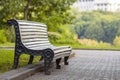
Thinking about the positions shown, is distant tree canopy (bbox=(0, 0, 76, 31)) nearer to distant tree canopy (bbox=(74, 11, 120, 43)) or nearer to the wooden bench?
the wooden bench

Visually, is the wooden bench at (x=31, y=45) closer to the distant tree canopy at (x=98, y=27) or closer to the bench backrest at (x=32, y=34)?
the bench backrest at (x=32, y=34)

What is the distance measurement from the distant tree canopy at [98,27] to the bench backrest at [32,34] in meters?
42.5

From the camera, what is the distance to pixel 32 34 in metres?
8.89

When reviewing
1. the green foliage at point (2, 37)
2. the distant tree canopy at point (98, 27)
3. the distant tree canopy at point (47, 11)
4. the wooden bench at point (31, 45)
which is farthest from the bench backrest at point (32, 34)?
the distant tree canopy at point (98, 27)

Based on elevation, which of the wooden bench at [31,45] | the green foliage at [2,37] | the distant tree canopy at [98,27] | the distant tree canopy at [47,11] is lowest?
the distant tree canopy at [98,27]

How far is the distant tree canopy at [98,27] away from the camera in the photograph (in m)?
54.2

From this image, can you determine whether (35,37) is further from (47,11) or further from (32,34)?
(47,11)

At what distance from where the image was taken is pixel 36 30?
30.1 feet

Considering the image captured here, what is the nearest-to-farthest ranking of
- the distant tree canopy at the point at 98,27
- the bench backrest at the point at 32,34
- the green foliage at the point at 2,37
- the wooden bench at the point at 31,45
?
the wooden bench at the point at 31,45
the bench backrest at the point at 32,34
the green foliage at the point at 2,37
the distant tree canopy at the point at 98,27

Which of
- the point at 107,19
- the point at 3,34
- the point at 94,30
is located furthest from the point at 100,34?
the point at 3,34

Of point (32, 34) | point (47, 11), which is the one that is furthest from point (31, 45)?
point (47, 11)

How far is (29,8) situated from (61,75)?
12.7 metres

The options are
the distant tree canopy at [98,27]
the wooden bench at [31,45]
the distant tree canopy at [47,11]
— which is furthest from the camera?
the distant tree canopy at [98,27]

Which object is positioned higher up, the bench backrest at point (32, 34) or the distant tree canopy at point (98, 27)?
the bench backrest at point (32, 34)
